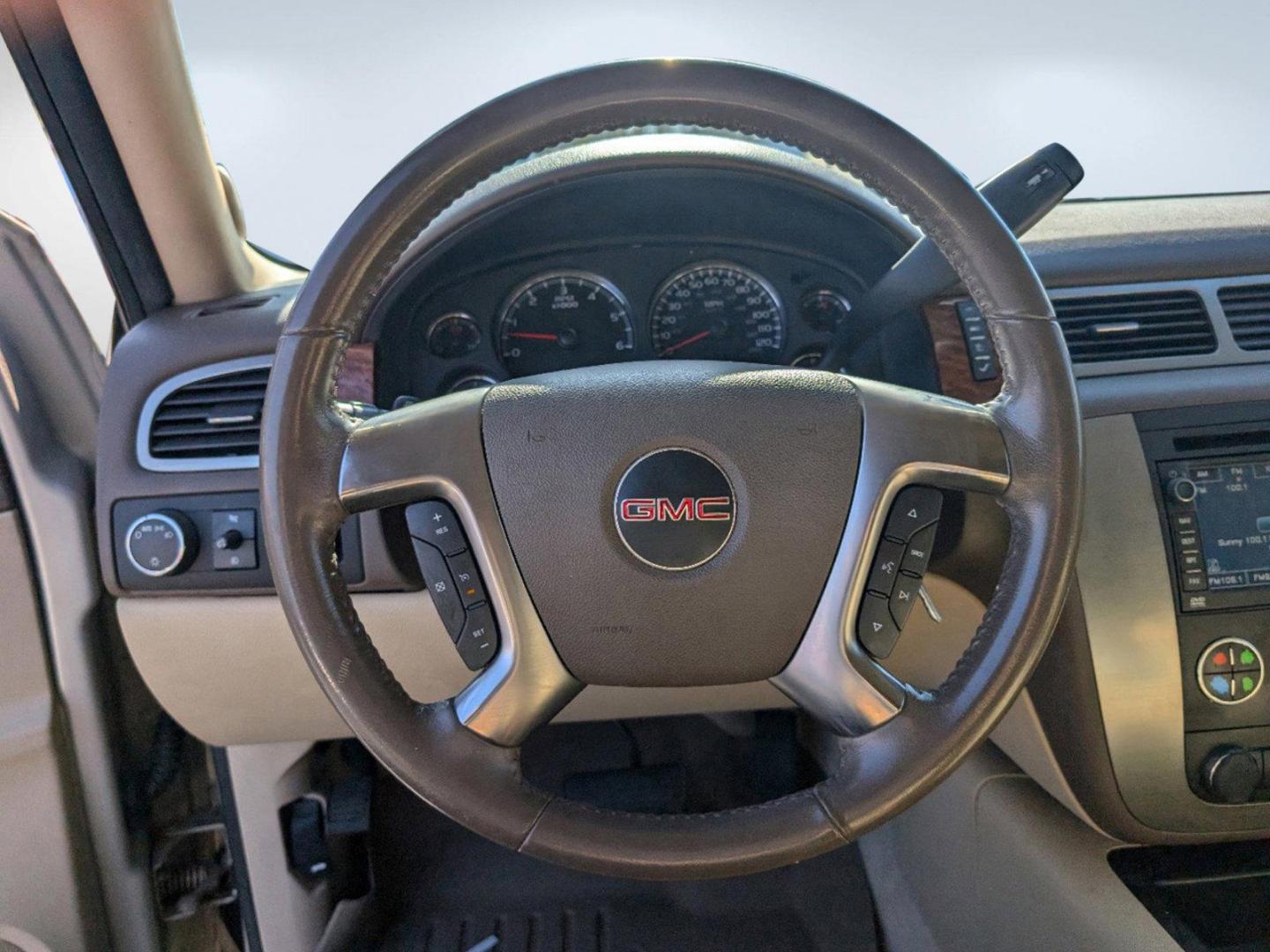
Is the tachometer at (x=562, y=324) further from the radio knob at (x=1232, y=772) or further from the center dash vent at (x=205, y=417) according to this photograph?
the radio knob at (x=1232, y=772)

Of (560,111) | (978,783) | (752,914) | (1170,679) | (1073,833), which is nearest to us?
(560,111)

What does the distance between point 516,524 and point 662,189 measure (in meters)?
0.55

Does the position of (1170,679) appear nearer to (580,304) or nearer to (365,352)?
(580,304)

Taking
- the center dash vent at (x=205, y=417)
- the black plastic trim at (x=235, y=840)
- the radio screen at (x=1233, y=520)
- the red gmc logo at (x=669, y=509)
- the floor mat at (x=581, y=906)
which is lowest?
the floor mat at (x=581, y=906)

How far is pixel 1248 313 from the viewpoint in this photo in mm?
1165

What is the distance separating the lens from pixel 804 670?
784mm

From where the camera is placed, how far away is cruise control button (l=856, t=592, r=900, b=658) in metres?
0.77

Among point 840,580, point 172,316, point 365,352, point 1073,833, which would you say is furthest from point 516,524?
point 1073,833

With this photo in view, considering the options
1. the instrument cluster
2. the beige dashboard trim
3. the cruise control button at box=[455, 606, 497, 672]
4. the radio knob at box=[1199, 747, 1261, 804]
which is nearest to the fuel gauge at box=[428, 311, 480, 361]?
the instrument cluster

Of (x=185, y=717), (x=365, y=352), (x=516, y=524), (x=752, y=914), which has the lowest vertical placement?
(x=752, y=914)

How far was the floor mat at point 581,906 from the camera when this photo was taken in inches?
58.3

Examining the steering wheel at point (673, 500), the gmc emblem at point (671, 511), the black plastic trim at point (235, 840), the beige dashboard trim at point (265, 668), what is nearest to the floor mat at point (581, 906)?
the black plastic trim at point (235, 840)

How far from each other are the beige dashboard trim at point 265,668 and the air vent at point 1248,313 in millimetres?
699

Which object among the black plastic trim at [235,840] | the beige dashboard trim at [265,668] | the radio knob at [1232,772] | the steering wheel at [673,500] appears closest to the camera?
the steering wheel at [673,500]
